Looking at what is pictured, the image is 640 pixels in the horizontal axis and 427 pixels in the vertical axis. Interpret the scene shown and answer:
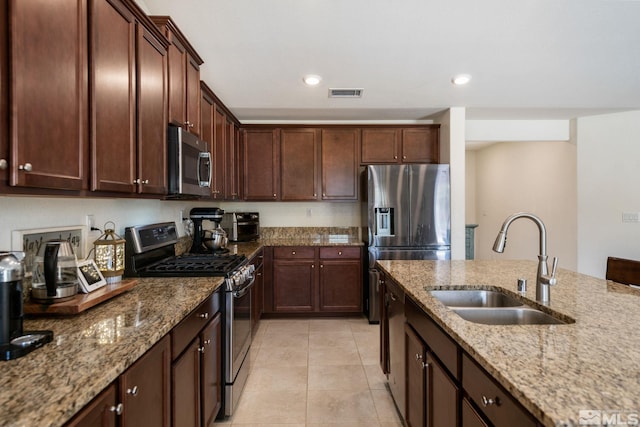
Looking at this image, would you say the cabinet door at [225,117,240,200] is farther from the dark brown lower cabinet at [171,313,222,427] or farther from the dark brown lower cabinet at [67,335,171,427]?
the dark brown lower cabinet at [67,335,171,427]

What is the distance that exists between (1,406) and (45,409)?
10 centimetres

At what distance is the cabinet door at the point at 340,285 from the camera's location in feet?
11.8

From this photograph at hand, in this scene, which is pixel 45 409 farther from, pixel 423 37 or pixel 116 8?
pixel 423 37

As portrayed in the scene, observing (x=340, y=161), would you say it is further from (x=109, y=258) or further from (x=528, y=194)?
(x=528, y=194)

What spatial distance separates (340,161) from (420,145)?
1.00m

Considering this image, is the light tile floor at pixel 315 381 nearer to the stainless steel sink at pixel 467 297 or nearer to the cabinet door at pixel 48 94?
the stainless steel sink at pixel 467 297

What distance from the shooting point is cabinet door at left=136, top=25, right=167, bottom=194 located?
155 centimetres

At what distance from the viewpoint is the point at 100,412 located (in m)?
0.80

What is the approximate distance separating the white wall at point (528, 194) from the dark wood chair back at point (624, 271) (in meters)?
2.25

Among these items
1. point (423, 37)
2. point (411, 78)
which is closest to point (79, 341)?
point (423, 37)

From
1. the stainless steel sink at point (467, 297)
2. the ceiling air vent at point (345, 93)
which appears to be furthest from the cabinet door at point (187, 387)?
the ceiling air vent at point (345, 93)

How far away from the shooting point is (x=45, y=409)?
65 cm

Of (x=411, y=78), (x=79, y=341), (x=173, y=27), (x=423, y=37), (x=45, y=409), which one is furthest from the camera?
(x=411, y=78)

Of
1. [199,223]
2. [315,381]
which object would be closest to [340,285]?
[315,381]
